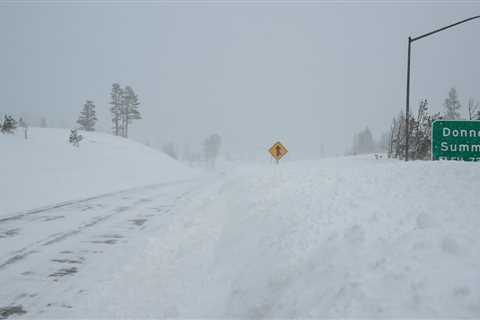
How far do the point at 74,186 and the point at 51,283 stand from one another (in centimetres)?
1794

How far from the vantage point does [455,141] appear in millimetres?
9469

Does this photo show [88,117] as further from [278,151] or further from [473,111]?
[473,111]

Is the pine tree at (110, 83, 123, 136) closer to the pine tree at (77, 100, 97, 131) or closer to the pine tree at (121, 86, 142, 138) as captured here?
the pine tree at (121, 86, 142, 138)

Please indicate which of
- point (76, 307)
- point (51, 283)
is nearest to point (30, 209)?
point (51, 283)

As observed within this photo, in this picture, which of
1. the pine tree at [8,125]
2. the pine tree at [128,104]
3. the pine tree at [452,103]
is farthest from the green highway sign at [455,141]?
the pine tree at [128,104]

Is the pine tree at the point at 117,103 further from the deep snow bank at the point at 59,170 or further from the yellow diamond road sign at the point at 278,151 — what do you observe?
the yellow diamond road sign at the point at 278,151

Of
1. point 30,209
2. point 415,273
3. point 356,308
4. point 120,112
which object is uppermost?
point 120,112

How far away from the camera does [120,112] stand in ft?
208

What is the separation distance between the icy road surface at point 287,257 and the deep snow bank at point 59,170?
845cm

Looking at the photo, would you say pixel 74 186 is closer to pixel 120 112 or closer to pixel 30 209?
pixel 30 209

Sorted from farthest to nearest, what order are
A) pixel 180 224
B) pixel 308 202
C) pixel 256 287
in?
pixel 180 224, pixel 308 202, pixel 256 287

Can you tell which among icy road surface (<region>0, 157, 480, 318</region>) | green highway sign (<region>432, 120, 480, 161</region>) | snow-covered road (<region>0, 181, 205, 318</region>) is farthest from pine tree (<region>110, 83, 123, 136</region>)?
green highway sign (<region>432, 120, 480, 161</region>)

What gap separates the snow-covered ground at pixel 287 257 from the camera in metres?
3.54

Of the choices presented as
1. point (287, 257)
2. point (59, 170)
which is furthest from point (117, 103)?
point (287, 257)
